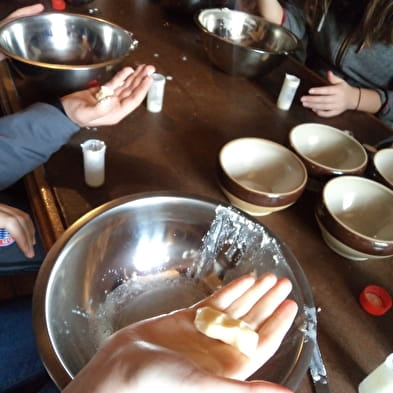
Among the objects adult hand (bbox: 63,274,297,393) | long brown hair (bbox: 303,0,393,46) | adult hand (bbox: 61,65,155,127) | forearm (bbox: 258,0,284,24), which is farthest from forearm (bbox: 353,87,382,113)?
adult hand (bbox: 63,274,297,393)

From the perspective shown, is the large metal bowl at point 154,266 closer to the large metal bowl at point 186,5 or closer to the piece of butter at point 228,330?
the piece of butter at point 228,330

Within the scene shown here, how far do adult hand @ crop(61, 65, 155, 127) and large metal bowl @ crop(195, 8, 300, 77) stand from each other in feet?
0.88

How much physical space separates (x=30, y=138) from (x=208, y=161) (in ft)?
1.15

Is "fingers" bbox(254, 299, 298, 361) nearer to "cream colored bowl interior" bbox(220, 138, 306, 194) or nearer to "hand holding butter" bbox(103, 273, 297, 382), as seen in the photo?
"hand holding butter" bbox(103, 273, 297, 382)

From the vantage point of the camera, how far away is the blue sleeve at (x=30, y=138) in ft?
2.31

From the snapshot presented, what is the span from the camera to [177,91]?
1.02 meters

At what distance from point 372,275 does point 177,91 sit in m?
0.64

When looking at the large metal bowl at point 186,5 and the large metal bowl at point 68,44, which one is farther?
the large metal bowl at point 186,5

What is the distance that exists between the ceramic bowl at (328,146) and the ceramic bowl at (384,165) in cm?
3

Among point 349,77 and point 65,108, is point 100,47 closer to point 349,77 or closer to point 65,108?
point 65,108

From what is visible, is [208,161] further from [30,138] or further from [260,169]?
[30,138]

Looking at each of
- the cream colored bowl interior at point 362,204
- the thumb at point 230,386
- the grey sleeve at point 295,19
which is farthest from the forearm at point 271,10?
the thumb at point 230,386

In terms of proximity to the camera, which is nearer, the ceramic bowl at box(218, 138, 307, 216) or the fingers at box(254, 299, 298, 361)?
the fingers at box(254, 299, 298, 361)

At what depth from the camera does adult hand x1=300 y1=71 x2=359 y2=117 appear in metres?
1.04
